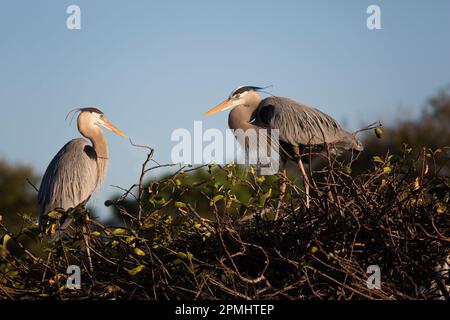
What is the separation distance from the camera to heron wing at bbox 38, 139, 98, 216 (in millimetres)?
7164

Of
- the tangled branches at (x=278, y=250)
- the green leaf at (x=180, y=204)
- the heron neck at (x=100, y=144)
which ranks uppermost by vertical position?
the heron neck at (x=100, y=144)

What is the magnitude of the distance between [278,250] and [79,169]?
11.7 ft

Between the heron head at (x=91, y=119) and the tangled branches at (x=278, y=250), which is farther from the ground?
the heron head at (x=91, y=119)

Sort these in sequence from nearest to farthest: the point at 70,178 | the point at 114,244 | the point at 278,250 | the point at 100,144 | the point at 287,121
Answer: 1. the point at 278,250
2. the point at 114,244
3. the point at 70,178
4. the point at 287,121
5. the point at 100,144

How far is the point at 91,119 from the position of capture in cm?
795

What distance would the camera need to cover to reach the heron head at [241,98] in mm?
7797

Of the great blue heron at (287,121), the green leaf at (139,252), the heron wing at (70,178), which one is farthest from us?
the great blue heron at (287,121)

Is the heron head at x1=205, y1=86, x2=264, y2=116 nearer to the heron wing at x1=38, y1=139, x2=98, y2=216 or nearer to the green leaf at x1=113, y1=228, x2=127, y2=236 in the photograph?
the heron wing at x1=38, y1=139, x2=98, y2=216

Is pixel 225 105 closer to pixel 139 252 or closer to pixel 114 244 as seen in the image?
pixel 114 244

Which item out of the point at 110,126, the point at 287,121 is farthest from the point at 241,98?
the point at 110,126

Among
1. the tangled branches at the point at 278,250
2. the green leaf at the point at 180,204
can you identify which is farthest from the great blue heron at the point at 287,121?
the green leaf at the point at 180,204

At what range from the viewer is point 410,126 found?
27.4 meters

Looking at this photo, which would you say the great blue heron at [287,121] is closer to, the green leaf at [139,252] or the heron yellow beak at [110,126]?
the heron yellow beak at [110,126]

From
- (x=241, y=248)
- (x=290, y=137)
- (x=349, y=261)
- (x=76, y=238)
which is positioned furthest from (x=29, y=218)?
(x=290, y=137)
